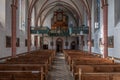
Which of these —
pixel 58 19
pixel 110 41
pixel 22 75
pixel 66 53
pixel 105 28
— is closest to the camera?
pixel 22 75

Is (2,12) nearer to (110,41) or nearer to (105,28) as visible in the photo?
(105,28)

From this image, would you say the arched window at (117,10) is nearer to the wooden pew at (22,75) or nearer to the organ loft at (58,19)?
the wooden pew at (22,75)

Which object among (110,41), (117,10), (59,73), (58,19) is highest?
(58,19)


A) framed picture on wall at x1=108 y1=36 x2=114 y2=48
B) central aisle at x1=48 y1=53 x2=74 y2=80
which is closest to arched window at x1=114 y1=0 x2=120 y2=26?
framed picture on wall at x1=108 y1=36 x2=114 y2=48

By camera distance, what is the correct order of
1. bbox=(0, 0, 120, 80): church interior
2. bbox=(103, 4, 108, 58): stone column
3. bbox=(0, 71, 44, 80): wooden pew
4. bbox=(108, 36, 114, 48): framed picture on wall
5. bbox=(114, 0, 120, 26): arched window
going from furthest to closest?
bbox=(103, 4, 108, 58): stone column, bbox=(108, 36, 114, 48): framed picture on wall, bbox=(114, 0, 120, 26): arched window, bbox=(0, 0, 120, 80): church interior, bbox=(0, 71, 44, 80): wooden pew

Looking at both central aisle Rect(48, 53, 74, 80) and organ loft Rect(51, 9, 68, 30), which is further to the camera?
organ loft Rect(51, 9, 68, 30)

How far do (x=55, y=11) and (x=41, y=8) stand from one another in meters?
10.3

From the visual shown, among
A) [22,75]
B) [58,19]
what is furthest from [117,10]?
[58,19]

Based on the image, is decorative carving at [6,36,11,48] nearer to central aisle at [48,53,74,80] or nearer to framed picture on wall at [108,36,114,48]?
central aisle at [48,53,74,80]

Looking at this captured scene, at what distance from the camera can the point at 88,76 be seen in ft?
24.2

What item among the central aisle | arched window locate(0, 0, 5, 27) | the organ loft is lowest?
the central aisle

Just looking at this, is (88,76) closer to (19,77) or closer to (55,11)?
(19,77)

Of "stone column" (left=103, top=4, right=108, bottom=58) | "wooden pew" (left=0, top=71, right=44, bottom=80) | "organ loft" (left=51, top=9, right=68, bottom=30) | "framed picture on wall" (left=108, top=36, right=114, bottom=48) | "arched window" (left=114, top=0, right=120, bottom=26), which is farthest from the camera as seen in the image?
"organ loft" (left=51, top=9, right=68, bottom=30)

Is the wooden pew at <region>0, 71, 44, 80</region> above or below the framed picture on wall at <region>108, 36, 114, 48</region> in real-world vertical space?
below
